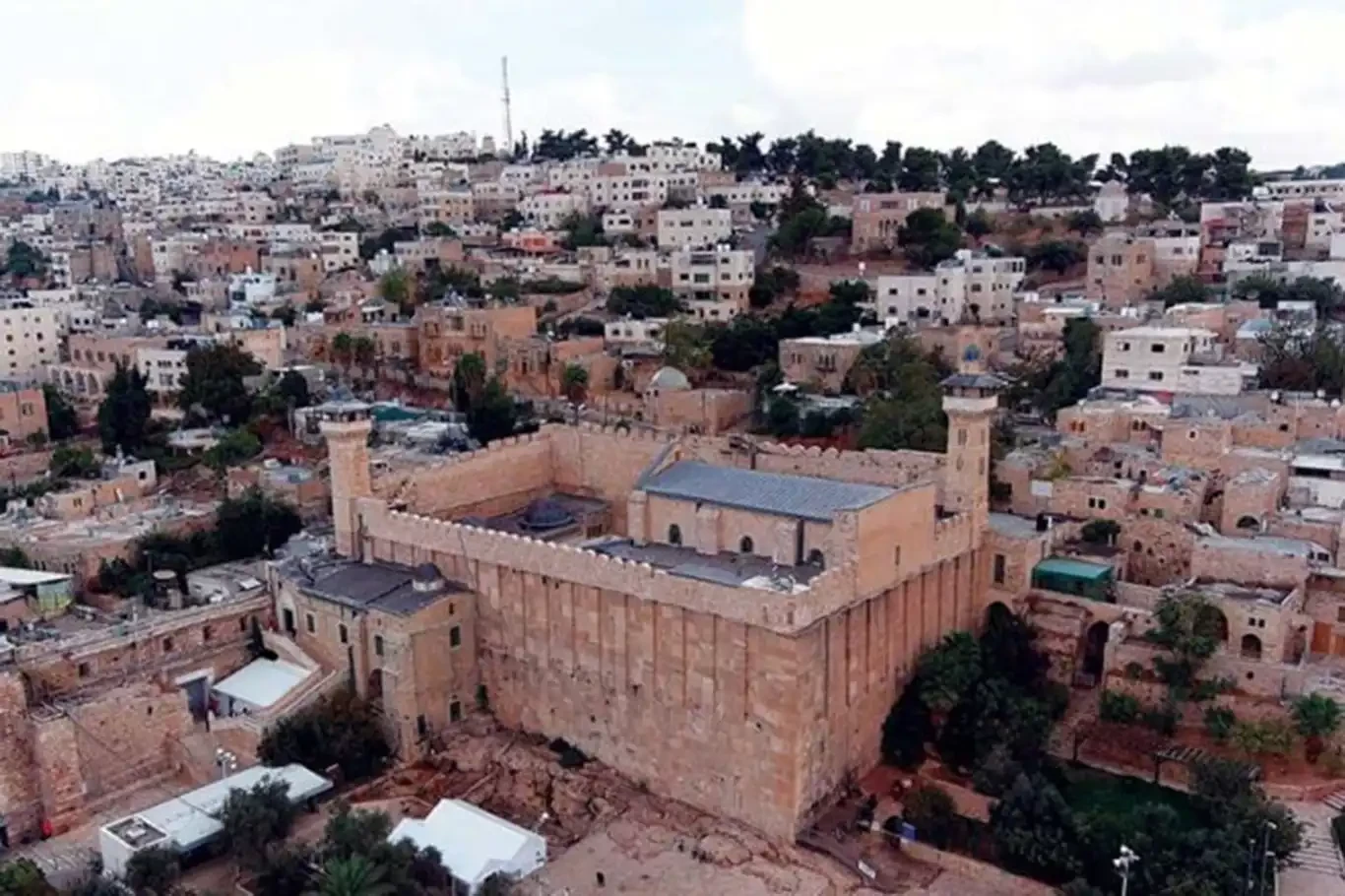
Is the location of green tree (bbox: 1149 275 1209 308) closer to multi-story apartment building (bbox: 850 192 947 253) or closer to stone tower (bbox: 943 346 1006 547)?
multi-story apartment building (bbox: 850 192 947 253)

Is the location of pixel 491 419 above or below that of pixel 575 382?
below

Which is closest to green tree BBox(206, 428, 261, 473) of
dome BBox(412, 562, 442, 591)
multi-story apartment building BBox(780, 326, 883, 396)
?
dome BBox(412, 562, 442, 591)

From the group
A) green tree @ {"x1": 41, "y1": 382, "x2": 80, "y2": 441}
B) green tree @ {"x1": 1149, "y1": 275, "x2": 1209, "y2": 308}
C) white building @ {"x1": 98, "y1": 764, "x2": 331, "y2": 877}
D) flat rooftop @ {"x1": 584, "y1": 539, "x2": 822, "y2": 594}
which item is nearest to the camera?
white building @ {"x1": 98, "y1": 764, "x2": 331, "y2": 877}

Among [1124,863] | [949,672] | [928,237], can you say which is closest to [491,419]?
[949,672]

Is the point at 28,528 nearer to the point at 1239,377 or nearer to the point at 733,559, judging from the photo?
the point at 733,559

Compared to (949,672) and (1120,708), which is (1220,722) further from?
(949,672)

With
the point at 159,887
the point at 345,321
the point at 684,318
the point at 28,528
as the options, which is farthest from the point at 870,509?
the point at 345,321
